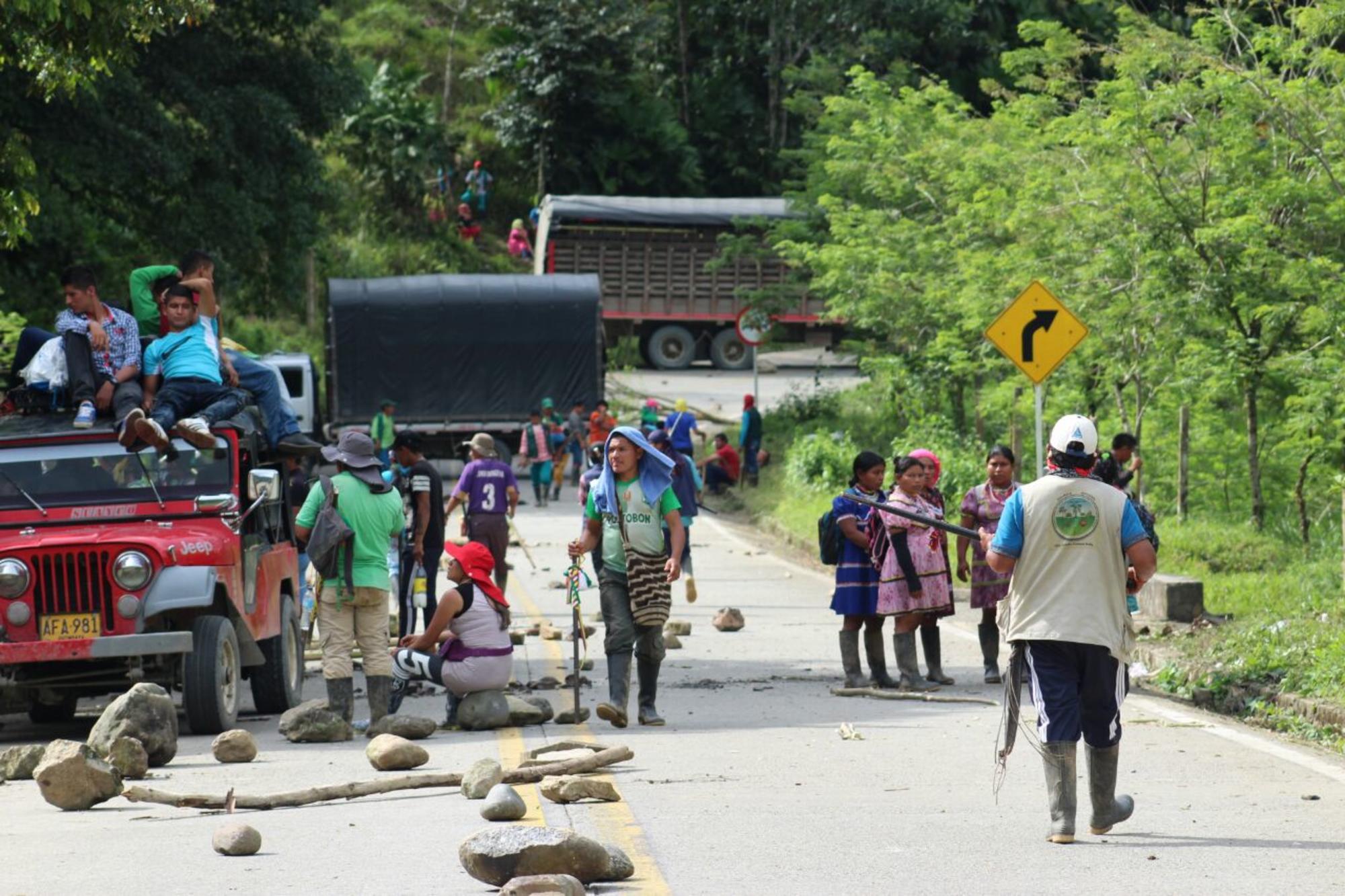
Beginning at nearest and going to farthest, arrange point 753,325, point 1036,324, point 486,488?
point 486,488 < point 1036,324 < point 753,325

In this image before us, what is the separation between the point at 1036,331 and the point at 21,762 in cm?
1121

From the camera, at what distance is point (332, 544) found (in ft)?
37.7

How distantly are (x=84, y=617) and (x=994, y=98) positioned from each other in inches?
848

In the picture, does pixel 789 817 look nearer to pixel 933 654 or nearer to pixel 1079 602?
pixel 1079 602

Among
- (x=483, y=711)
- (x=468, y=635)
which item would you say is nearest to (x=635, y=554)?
(x=468, y=635)

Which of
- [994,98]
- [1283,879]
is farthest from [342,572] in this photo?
[994,98]

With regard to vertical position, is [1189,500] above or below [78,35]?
below

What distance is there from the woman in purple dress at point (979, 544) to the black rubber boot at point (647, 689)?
2.57 metres

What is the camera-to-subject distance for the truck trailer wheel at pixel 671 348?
1991 inches

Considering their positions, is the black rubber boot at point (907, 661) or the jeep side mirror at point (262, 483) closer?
the jeep side mirror at point (262, 483)

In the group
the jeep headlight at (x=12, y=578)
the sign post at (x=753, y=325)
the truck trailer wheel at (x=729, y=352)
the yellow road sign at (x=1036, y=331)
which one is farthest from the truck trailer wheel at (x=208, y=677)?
the truck trailer wheel at (x=729, y=352)

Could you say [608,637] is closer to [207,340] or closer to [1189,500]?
[207,340]

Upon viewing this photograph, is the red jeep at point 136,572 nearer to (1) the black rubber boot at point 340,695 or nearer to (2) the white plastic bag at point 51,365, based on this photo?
(2) the white plastic bag at point 51,365

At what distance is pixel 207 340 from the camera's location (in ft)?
42.7
